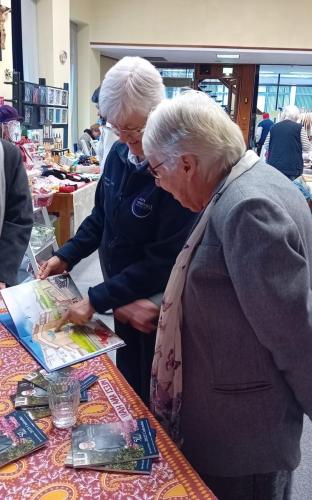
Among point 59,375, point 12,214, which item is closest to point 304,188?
point 12,214

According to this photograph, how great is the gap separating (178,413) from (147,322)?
25cm

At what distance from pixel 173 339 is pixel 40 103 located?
4295 millimetres

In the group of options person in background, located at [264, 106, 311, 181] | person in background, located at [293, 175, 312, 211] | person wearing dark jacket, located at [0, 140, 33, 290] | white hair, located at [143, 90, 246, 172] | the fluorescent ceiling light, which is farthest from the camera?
the fluorescent ceiling light

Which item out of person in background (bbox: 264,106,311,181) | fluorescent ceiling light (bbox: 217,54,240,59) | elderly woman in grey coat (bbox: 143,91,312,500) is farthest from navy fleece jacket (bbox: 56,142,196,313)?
fluorescent ceiling light (bbox: 217,54,240,59)

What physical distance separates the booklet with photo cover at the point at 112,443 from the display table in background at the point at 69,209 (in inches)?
120

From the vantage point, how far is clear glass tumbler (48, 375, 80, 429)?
93cm

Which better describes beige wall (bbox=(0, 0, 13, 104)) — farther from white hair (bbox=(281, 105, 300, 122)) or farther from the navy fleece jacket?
white hair (bbox=(281, 105, 300, 122))

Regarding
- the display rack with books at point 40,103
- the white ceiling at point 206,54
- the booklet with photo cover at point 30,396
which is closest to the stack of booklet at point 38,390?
the booklet with photo cover at point 30,396

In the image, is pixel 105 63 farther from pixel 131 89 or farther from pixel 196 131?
pixel 196 131

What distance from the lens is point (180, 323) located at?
964mm

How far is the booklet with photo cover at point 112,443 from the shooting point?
83cm

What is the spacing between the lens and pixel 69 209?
3848 millimetres

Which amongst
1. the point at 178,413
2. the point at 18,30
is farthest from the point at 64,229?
the point at 178,413

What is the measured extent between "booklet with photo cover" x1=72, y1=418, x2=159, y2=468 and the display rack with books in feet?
12.5
